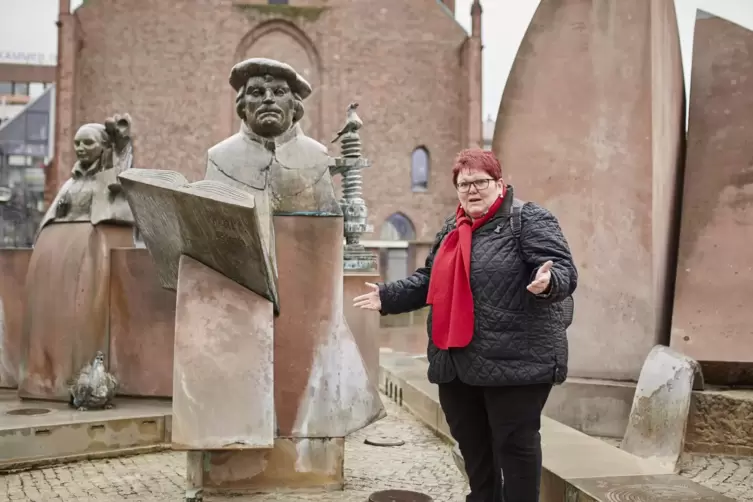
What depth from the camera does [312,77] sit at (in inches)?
1109

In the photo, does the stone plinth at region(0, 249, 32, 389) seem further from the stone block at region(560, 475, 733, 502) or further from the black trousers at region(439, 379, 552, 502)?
the stone block at region(560, 475, 733, 502)

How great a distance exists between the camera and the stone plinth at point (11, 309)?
6184 millimetres

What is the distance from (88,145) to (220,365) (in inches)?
123

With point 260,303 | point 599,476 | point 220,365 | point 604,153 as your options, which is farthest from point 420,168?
point 599,476

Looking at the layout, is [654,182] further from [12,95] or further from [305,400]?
[12,95]

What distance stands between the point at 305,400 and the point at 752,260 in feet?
11.3

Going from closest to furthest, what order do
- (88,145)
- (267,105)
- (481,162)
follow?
(481,162) < (267,105) < (88,145)

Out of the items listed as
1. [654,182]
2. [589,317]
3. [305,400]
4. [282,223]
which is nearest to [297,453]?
[305,400]

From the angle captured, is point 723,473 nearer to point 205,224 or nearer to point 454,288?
point 454,288

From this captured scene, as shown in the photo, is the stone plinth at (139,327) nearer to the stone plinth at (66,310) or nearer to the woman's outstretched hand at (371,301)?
the stone plinth at (66,310)

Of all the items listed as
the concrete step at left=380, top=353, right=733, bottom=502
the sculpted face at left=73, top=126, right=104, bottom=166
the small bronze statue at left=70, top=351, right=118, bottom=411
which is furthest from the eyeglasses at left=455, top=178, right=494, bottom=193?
the sculpted face at left=73, top=126, right=104, bottom=166

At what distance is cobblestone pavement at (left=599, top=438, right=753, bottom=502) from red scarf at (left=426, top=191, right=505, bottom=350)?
2209mm

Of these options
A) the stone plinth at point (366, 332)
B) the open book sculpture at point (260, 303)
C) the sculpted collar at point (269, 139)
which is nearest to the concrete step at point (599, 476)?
the open book sculpture at point (260, 303)

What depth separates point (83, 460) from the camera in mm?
4609
